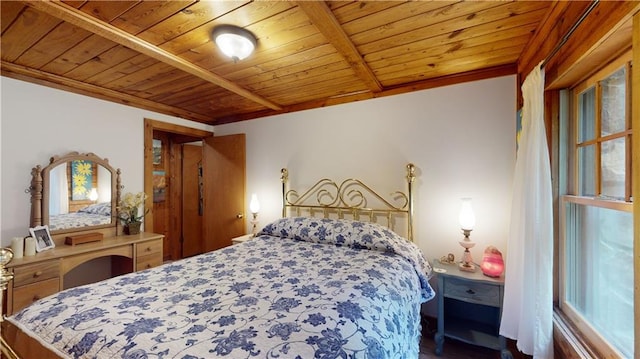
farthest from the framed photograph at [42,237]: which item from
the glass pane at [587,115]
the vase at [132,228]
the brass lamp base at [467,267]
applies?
the glass pane at [587,115]

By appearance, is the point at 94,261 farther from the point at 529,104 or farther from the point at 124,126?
the point at 529,104

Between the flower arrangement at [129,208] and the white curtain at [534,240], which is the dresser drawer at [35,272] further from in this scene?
the white curtain at [534,240]

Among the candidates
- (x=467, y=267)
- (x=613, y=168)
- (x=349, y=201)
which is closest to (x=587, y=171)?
(x=613, y=168)

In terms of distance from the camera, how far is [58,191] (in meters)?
2.41

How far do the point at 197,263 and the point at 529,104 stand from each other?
247cm

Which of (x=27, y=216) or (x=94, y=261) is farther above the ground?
(x=27, y=216)

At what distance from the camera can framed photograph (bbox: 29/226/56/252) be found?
2.16 m

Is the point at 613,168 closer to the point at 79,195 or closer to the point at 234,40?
the point at 234,40

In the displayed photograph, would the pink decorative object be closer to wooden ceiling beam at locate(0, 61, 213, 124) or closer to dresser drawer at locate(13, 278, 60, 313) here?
dresser drawer at locate(13, 278, 60, 313)

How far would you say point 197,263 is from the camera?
5.99 feet

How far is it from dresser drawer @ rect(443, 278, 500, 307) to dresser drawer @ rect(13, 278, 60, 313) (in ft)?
10.3

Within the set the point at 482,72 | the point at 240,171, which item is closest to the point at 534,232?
the point at 482,72

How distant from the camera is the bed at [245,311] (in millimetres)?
908

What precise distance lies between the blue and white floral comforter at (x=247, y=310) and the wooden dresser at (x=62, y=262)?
104 centimetres
